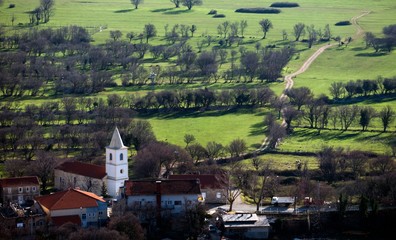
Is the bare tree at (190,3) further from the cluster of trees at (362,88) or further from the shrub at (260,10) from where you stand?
the cluster of trees at (362,88)

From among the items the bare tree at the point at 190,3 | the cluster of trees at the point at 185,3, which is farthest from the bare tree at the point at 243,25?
the cluster of trees at the point at 185,3

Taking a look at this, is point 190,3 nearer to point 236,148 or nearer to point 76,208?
point 236,148

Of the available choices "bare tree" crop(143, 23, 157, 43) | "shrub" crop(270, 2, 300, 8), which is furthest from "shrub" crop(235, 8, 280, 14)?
"bare tree" crop(143, 23, 157, 43)

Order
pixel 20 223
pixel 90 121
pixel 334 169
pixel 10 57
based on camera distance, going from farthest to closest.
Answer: pixel 10 57 < pixel 90 121 < pixel 334 169 < pixel 20 223

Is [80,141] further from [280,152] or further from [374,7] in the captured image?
[374,7]

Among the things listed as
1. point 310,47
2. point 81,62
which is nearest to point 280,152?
point 81,62
